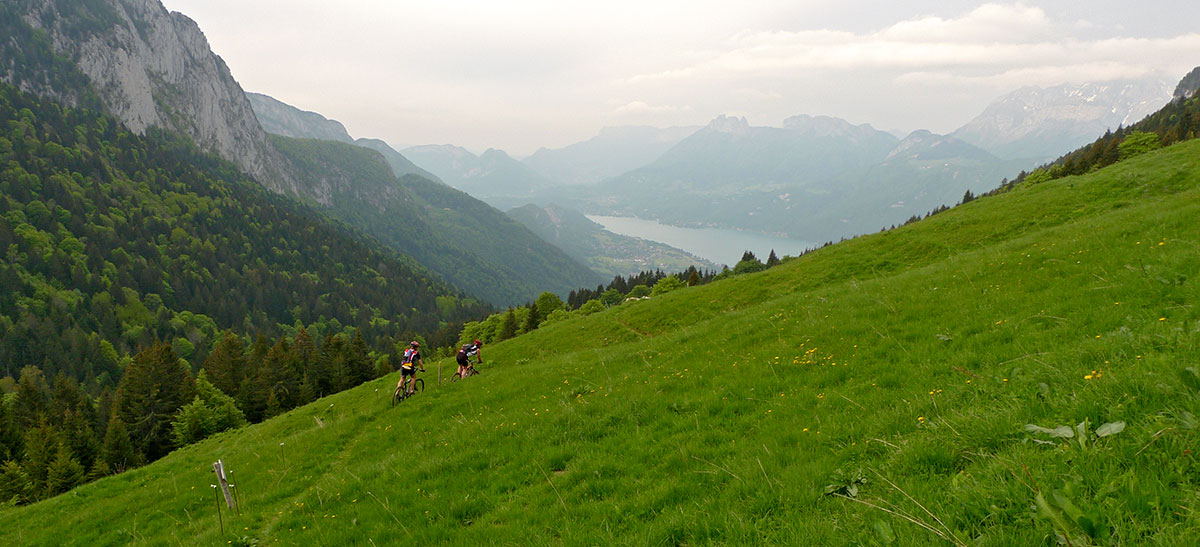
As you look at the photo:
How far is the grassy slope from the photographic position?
4387 millimetres

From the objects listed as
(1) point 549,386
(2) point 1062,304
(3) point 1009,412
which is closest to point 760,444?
(3) point 1009,412

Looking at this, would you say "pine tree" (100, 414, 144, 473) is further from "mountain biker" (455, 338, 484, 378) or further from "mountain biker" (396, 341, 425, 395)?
"mountain biker" (396, 341, 425, 395)

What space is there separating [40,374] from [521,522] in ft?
572

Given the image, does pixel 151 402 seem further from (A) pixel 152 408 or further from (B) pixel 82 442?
(B) pixel 82 442

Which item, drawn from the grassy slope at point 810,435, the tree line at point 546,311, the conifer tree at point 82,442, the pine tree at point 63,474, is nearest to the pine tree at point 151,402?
the conifer tree at point 82,442

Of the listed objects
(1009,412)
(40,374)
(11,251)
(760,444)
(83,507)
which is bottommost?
(40,374)

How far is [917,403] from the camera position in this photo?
7410mm

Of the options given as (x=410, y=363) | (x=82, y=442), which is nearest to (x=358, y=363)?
(x=82, y=442)

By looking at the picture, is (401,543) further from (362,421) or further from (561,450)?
(362,421)

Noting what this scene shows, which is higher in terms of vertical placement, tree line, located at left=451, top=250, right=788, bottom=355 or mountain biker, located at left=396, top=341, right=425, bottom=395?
mountain biker, located at left=396, top=341, right=425, bottom=395

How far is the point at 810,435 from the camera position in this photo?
767 centimetres

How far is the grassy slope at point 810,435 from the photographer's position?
4387mm

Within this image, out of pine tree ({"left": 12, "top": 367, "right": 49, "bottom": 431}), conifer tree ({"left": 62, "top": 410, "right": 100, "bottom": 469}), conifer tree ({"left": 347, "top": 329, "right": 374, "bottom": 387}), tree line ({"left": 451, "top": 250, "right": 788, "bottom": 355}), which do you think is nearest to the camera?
conifer tree ({"left": 62, "top": 410, "right": 100, "bottom": 469})

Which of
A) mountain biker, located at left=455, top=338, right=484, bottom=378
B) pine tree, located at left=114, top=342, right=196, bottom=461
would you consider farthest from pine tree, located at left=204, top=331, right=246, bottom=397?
mountain biker, located at left=455, top=338, right=484, bottom=378
